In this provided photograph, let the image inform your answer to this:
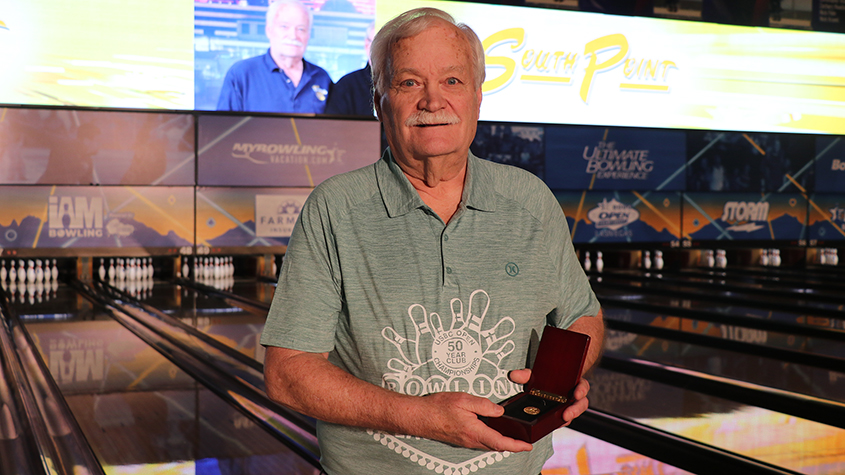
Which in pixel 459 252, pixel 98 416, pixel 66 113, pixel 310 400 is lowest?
pixel 98 416

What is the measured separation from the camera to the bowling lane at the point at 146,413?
6.68ft

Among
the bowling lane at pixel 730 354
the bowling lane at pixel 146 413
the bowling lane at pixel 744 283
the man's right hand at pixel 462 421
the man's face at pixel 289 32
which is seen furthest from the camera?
the man's face at pixel 289 32

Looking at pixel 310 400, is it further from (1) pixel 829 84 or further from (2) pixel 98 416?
(1) pixel 829 84

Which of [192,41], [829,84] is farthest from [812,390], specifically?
[829,84]

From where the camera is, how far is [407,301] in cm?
98

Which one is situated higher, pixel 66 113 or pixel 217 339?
pixel 66 113

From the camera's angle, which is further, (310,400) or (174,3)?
(174,3)

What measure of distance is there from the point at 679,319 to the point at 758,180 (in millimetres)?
3660

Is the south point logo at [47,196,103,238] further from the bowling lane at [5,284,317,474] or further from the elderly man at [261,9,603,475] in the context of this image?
the elderly man at [261,9,603,475]

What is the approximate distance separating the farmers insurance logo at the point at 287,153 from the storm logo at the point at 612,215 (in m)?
2.51

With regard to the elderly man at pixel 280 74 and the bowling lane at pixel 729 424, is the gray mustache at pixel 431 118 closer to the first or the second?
the bowling lane at pixel 729 424

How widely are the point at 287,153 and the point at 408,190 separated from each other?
529cm

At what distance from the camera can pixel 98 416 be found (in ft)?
7.88

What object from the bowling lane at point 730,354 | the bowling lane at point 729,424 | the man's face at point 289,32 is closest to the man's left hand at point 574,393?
the bowling lane at point 729,424
